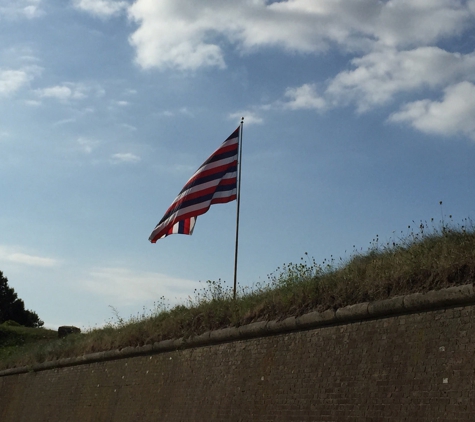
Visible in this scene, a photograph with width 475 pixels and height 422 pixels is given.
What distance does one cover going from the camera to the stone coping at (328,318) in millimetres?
7547

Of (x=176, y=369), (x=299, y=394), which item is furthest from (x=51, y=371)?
(x=299, y=394)

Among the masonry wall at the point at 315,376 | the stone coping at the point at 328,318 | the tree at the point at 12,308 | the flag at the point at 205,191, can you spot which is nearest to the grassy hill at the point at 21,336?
the masonry wall at the point at 315,376

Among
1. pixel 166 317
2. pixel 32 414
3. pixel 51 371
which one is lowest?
pixel 32 414

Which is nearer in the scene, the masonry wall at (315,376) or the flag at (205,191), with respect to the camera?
the masonry wall at (315,376)

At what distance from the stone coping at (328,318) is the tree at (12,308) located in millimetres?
37126

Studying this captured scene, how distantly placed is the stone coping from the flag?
2488 mm

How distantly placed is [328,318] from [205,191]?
532cm

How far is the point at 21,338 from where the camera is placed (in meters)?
27.5

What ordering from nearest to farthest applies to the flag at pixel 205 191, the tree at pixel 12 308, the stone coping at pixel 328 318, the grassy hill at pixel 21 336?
1. the stone coping at pixel 328 318
2. the flag at pixel 205 191
3. the grassy hill at pixel 21 336
4. the tree at pixel 12 308

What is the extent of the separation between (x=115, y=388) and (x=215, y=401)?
4.05 m

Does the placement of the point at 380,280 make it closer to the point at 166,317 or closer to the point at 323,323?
the point at 323,323

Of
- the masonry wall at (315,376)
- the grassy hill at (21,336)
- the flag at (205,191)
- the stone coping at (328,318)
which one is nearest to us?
the masonry wall at (315,376)

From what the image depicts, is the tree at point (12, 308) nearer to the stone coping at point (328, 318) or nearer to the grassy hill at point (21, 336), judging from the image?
the grassy hill at point (21, 336)

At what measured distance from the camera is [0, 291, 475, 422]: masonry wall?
7.29m
